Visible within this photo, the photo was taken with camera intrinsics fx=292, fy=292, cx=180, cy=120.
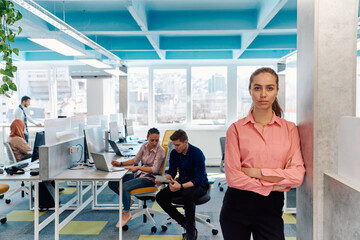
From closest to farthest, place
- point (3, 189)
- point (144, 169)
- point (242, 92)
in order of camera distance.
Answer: point (3, 189) < point (144, 169) < point (242, 92)

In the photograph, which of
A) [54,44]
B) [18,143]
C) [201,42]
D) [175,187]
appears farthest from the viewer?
[201,42]

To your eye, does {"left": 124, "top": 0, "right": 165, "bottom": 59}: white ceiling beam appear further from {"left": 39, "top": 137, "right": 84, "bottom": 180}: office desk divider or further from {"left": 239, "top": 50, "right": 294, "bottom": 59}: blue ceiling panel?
{"left": 239, "top": 50, "right": 294, "bottom": 59}: blue ceiling panel

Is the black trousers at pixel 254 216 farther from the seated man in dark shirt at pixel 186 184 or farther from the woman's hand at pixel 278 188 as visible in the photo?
the seated man in dark shirt at pixel 186 184

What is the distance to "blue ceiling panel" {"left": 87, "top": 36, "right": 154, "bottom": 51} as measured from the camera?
610 centimetres

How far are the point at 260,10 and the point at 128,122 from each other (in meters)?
3.86

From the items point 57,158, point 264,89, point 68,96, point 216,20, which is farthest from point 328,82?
point 68,96

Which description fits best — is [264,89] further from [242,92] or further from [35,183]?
[242,92]

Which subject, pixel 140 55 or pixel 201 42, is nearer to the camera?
pixel 201 42

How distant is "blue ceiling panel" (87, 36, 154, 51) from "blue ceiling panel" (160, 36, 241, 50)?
1.17 feet

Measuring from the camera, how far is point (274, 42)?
19.9 feet

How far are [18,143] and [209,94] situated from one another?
4962 mm

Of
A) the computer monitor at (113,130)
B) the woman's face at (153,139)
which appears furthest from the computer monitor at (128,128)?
the woman's face at (153,139)

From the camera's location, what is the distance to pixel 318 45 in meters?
1.53

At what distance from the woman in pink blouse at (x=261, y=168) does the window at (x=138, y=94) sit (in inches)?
268
